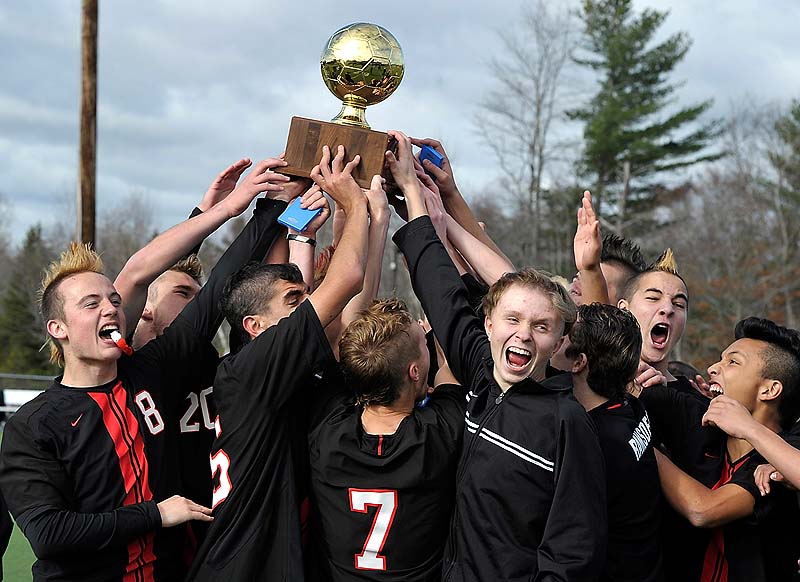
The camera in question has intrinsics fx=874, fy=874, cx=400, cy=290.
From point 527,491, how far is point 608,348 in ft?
2.22

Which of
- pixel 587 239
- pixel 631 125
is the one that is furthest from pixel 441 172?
pixel 631 125

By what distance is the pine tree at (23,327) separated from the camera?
34406 mm

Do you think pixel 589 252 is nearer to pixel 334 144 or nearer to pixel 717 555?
pixel 334 144

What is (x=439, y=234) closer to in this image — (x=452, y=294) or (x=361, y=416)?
(x=452, y=294)

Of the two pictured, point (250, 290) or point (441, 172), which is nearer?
point (250, 290)

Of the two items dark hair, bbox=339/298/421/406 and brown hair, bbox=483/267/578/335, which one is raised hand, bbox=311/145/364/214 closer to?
dark hair, bbox=339/298/421/406

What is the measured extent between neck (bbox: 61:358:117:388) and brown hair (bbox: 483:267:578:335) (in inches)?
62.4

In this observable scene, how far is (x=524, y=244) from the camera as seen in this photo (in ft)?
99.3

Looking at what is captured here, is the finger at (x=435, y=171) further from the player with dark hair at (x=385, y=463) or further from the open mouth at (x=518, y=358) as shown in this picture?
the open mouth at (x=518, y=358)

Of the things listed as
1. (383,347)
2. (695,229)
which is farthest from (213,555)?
(695,229)

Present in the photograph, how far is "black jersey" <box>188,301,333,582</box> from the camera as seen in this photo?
135 inches

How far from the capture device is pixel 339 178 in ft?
12.4

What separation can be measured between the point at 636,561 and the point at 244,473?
154cm

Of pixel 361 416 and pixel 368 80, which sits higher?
pixel 368 80
